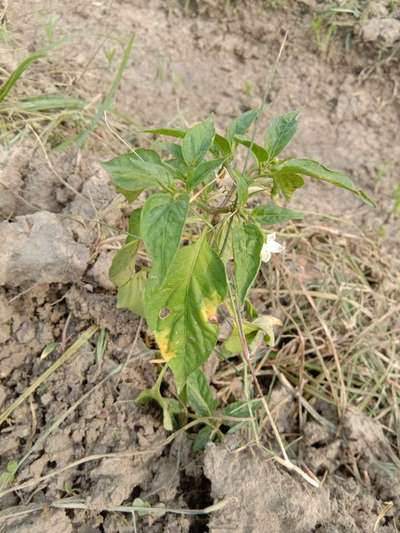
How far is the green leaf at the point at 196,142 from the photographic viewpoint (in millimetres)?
1091

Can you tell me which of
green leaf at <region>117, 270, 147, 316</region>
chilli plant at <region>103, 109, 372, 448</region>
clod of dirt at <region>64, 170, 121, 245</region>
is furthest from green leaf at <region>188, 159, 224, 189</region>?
clod of dirt at <region>64, 170, 121, 245</region>

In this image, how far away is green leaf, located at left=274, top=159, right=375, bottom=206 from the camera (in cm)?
103

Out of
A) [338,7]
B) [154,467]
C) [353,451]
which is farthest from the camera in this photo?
[338,7]

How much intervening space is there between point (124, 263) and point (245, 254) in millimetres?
378

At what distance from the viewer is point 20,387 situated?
4.42 feet

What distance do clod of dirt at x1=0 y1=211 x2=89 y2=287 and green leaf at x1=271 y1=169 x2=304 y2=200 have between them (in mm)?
595

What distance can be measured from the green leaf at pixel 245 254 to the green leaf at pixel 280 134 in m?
0.20

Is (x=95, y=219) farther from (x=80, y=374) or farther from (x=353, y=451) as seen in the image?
(x=353, y=451)

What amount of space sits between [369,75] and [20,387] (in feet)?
7.18

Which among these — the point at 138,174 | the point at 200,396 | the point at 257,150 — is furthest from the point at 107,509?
the point at 257,150

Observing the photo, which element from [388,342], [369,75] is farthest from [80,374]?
[369,75]

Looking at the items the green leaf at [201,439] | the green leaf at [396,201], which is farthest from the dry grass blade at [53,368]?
the green leaf at [396,201]

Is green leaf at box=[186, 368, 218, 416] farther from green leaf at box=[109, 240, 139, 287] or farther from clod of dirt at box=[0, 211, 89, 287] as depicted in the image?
clod of dirt at box=[0, 211, 89, 287]

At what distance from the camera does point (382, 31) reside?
2506 millimetres
